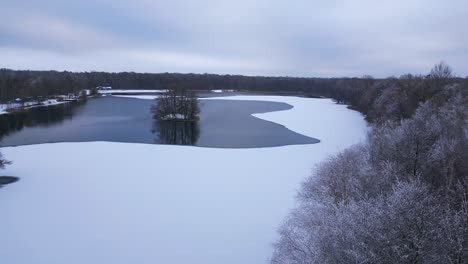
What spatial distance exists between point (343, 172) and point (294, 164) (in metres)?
8.84

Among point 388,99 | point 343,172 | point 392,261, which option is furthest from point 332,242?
point 388,99

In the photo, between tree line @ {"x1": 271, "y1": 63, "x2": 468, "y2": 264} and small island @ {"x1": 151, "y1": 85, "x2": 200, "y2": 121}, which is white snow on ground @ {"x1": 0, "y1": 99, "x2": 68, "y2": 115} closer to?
small island @ {"x1": 151, "y1": 85, "x2": 200, "y2": 121}

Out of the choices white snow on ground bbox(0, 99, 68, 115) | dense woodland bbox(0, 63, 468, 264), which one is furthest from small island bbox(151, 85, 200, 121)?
dense woodland bbox(0, 63, 468, 264)

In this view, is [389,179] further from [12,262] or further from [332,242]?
[12,262]

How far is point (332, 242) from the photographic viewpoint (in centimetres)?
779

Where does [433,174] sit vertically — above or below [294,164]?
above

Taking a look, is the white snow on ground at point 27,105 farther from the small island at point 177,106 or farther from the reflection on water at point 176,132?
the reflection on water at point 176,132

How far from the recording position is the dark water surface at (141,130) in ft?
107

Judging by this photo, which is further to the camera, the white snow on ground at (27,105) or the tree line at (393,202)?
the white snow on ground at (27,105)

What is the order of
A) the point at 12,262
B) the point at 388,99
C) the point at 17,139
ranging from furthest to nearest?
the point at 388,99, the point at 17,139, the point at 12,262

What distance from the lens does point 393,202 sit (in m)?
8.31

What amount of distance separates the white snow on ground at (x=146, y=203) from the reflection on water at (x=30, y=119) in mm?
14097

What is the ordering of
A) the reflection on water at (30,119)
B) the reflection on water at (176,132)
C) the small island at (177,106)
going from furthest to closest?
the small island at (177,106) < the reflection on water at (30,119) < the reflection on water at (176,132)

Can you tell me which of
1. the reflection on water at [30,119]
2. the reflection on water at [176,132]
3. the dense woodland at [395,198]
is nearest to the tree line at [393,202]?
the dense woodland at [395,198]
